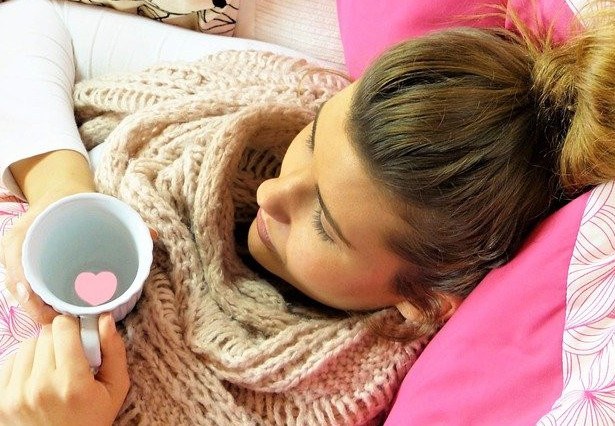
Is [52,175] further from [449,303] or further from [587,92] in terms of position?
[587,92]

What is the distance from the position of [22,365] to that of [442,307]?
0.42 meters

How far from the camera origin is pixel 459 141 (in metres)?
0.58

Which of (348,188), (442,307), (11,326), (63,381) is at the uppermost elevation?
(348,188)

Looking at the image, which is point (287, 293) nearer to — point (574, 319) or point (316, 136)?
point (316, 136)

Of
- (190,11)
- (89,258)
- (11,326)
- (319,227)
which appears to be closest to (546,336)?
(319,227)

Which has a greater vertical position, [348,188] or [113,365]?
[348,188]

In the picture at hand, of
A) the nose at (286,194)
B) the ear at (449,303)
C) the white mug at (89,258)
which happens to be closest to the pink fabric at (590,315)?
the ear at (449,303)

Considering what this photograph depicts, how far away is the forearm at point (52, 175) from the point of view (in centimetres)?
78

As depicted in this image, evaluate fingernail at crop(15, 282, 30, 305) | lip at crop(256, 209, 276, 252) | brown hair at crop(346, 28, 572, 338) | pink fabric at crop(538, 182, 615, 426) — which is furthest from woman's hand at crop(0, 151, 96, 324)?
pink fabric at crop(538, 182, 615, 426)

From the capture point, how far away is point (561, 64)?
60 centimetres

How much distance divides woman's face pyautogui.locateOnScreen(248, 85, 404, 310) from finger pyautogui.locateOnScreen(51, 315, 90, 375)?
224 mm

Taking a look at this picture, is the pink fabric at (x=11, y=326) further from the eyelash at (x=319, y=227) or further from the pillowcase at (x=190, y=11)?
the pillowcase at (x=190, y=11)

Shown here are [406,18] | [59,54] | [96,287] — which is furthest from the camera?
[59,54]

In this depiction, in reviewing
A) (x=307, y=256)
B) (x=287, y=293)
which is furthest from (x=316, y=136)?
(x=287, y=293)
